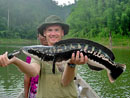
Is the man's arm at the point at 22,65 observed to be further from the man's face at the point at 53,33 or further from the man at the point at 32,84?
the man at the point at 32,84

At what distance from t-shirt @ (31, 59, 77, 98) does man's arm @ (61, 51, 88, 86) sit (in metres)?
0.08

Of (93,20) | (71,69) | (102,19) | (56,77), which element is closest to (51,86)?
(56,77)

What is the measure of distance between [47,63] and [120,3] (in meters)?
47.8

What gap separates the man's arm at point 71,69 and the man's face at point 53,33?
1.64ft

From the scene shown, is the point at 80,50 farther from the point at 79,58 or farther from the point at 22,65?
the point at 22,65

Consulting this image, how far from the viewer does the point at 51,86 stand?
2805mm

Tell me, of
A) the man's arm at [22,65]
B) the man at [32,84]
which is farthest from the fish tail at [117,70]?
the man at [32,84]

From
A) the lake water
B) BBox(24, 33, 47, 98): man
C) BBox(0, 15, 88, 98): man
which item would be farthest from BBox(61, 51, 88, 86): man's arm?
the lake water

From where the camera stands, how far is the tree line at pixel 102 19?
44.5 m

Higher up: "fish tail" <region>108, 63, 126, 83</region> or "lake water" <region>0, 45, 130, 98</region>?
"fish tail" <region>108, 63, 126, 83</region>

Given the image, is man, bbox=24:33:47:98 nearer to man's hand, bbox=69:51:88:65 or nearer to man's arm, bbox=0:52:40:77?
man's arm, bbox=0:52:40:77

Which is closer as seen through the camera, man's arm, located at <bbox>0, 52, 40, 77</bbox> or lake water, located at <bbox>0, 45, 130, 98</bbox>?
man's arm, located at <bbox>0, 52, 40, 77</bbox>

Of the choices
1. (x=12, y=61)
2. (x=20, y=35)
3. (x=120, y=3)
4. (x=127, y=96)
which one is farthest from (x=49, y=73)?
(x=20, y=35)

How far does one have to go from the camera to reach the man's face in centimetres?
306
